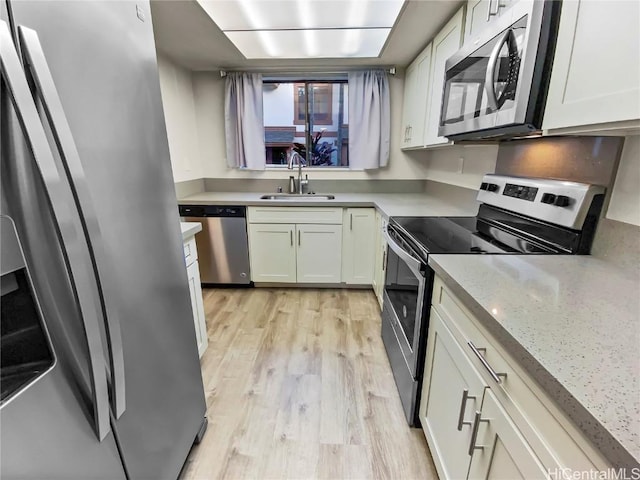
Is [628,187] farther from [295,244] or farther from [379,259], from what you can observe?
[295,244]

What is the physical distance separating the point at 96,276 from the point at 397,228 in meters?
1.44

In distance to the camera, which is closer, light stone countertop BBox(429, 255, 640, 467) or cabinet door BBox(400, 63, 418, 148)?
light stone countertop BBox(429, 255, 640, 467)

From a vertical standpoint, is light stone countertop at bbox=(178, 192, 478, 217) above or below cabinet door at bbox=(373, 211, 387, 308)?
above

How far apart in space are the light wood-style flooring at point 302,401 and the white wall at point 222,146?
1473mm

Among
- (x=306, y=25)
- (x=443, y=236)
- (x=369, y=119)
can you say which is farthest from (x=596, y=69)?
(x=369, y=119)

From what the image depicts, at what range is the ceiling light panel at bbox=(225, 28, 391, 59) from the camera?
228cm

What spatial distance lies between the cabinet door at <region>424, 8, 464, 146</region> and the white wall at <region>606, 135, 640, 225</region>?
3.10ft

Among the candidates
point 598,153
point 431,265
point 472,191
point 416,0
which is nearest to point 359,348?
point 431,265

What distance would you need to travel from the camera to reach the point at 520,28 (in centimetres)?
107

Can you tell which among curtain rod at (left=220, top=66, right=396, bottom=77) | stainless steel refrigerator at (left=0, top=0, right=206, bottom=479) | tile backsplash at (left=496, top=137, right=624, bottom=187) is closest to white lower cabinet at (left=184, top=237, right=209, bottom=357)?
stainless steel refrigerator at (left=0, top=0, right=206, bottom=479)

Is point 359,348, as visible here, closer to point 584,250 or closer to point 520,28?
point 584,250

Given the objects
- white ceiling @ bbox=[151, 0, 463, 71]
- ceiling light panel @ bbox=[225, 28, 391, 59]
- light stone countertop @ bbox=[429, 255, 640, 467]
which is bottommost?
light stone countertop @ bbox=[429, 255, 640, 467]

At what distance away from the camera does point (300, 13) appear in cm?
199

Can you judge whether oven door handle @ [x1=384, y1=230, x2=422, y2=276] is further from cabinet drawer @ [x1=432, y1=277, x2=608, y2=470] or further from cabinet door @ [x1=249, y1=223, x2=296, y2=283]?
cabinet door @ [x1=249, y1=223, x2=296, y2=283]
